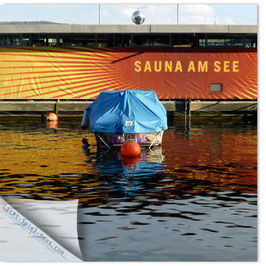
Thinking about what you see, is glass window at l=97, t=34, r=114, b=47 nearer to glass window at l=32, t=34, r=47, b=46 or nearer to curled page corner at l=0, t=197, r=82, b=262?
glass window at l=32, t=34, r=47, b=46

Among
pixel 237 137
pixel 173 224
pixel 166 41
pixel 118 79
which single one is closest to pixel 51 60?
pixel 118 79

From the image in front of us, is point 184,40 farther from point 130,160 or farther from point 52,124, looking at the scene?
point 130,160

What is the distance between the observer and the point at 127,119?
24500 millimetres

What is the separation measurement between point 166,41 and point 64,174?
25.3 meters

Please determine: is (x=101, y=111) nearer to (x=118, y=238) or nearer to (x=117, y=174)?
(x=117, y=174)

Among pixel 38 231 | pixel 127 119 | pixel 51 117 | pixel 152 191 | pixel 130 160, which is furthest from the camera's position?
pixel 51 117

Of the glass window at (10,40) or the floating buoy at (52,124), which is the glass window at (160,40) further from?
the glass window at (10,40)

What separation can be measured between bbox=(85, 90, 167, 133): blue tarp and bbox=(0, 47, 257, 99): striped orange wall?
15747 mm

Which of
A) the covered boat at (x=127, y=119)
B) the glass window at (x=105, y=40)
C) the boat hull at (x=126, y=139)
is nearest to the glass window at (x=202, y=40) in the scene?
the glass window at (x=105, y=40)

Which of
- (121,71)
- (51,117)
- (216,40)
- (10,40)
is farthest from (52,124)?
(216,40)

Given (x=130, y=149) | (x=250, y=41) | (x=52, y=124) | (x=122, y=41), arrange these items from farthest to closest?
(x=250, y=41) < (x=122, y=41) < (x=52, y=124) < (x=130, y=149)

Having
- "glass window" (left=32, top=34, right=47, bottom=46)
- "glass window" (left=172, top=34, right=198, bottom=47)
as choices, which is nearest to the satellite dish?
"glass window" (left=172, top=34, right=198, bottom=47)

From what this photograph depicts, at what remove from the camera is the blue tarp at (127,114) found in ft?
80.3

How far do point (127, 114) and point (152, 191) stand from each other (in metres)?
8.92
